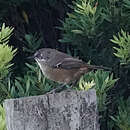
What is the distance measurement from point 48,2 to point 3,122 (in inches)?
117

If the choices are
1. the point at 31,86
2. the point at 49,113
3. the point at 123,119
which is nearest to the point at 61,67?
the point at 31,86

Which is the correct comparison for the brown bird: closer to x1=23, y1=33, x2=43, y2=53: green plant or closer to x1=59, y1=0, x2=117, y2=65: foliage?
x1=59, y1=0, x2=117, y2=65: foliage

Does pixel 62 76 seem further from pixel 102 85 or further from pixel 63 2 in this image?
pixel 63 2

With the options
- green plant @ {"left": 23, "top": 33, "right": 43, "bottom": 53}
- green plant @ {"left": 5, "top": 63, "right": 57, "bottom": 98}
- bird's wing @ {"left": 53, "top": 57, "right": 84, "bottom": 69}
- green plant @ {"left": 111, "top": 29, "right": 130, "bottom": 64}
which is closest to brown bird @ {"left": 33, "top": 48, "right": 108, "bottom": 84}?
bird's wing @ {"left": 53, "top": 57, "right": 84, "bottom": 69}

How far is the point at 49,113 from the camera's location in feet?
12.0

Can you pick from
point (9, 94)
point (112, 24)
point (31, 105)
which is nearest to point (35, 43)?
point (112, 24)

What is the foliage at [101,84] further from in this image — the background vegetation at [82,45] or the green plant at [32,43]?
the green plant at [32,43]

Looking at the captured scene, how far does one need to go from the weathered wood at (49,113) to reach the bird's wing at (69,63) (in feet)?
6.05

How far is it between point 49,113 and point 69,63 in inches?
79.6

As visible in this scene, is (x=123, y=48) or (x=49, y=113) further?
(x=123, y=48)

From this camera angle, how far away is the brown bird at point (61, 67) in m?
5.52

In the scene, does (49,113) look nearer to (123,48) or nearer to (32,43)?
(123,48)

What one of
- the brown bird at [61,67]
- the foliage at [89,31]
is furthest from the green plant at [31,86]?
the foliage at [89,31]

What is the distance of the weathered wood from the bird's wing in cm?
184
